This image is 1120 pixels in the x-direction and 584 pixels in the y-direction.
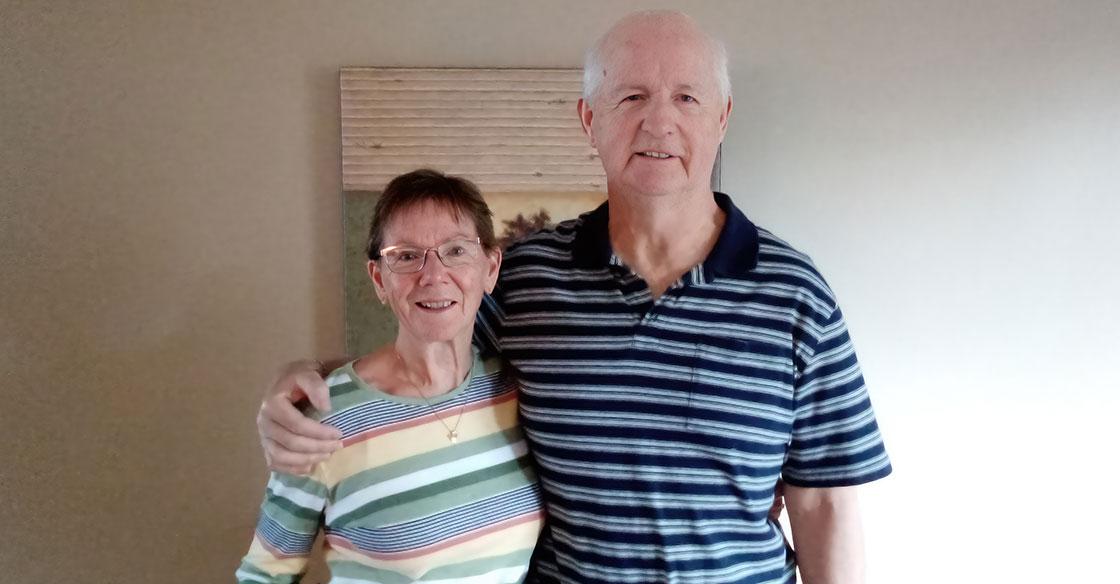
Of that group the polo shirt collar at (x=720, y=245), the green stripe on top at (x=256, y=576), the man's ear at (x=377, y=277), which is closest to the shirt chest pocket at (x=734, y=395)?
the polo shirt collar at (x=720, y=245)

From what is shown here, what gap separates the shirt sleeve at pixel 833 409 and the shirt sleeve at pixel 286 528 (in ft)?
2.46

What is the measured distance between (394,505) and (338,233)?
1.10 meters

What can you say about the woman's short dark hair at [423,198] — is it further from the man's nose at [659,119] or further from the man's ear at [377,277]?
the man's nose at [659,119]

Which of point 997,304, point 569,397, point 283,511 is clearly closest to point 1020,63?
point 997,304

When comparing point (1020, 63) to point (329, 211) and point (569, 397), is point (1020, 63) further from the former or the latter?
point (329, 211)

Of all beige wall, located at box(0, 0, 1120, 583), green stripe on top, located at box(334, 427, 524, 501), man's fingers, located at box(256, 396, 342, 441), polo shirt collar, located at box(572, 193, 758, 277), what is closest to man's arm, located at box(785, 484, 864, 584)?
polo shirt collar, located at box(572, 193, 758, 277)

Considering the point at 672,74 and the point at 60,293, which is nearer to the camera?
the point at 672,74

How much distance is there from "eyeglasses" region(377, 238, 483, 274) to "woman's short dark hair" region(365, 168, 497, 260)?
0.10 feet

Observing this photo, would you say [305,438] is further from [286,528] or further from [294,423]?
[286,528]

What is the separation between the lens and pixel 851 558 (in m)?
1.13

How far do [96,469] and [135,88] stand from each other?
1100mm

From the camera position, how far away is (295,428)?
3.28 ft

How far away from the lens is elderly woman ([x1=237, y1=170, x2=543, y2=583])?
1015 mm

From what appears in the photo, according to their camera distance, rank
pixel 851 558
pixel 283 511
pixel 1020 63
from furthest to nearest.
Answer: pixel 1020 63, pixel 851 558, pixel 283 511
